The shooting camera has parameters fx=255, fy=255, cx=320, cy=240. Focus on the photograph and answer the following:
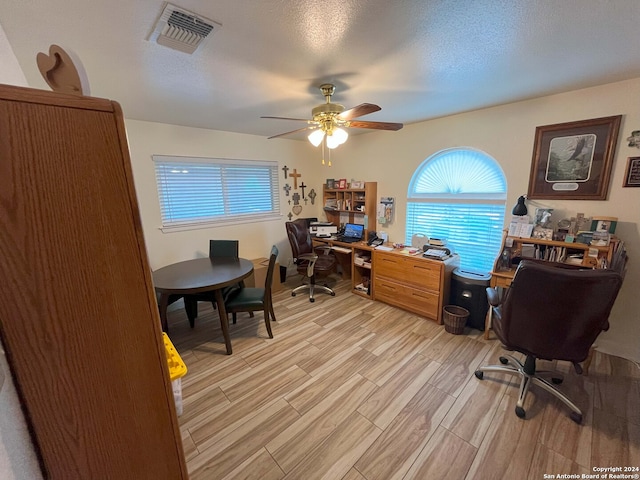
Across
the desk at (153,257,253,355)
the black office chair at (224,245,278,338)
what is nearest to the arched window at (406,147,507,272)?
the black office chair at (224,245,278,338)

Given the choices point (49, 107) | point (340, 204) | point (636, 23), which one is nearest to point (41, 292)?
point (49, 107)

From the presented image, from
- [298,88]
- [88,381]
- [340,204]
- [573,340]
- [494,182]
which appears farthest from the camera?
[340,204]

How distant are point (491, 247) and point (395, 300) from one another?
4.25ft

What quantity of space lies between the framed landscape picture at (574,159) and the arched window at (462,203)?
1.15ft

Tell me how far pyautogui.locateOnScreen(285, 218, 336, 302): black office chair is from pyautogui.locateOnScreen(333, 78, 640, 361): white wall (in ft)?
3.95

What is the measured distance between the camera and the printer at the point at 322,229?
14.0 ft

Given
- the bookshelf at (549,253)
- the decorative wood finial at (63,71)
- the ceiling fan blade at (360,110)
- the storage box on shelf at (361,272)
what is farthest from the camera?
the storage box on shelf at (361,272)

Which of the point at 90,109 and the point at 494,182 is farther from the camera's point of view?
the point at 494,182

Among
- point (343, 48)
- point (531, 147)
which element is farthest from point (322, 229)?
point (343, 48)

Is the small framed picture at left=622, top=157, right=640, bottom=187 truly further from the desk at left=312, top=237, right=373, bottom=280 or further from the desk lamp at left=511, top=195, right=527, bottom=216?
the desk at left=312, top=237, right=373, bottom=280

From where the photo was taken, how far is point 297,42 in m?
1.47

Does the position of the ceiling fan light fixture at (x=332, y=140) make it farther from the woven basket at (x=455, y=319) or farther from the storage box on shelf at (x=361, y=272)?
the woven basket at (x=455, y=319)

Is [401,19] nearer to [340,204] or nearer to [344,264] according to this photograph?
[340,204]

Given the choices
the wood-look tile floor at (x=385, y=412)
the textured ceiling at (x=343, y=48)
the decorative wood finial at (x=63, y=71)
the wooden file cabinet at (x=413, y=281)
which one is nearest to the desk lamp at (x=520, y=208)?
the wooden file cabinet at (x=413, y=281)
